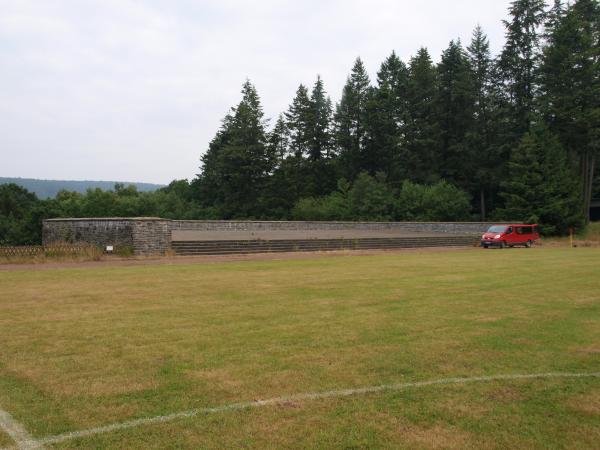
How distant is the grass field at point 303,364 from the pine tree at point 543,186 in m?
35.6

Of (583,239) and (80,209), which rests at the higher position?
(80,209)

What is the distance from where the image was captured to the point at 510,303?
1034 cm

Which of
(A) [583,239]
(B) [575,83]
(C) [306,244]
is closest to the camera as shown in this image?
(C) [306,244]

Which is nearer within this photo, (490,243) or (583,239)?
(490,243)

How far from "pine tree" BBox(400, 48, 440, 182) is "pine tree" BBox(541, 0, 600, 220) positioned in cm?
1358

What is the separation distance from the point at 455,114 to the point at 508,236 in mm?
31400

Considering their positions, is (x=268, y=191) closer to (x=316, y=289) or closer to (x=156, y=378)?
(x=316, y=289)

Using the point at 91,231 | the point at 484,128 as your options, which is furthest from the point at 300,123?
the point at 91,231

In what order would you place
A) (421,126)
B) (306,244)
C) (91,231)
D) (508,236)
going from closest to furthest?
(91,231)
(306,244)
(508,236)
(421,126)

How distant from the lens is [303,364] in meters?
5.98

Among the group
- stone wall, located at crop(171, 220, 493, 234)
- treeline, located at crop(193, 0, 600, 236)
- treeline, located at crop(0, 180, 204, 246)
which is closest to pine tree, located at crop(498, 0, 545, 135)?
treeline, located at crop(193, 0, 600, 236)

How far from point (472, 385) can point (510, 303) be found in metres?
5.66

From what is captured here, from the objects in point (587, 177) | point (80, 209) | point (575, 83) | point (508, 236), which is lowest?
point (508, 236)

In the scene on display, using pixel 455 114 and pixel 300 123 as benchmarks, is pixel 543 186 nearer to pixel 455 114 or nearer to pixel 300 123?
pixel 455 114
